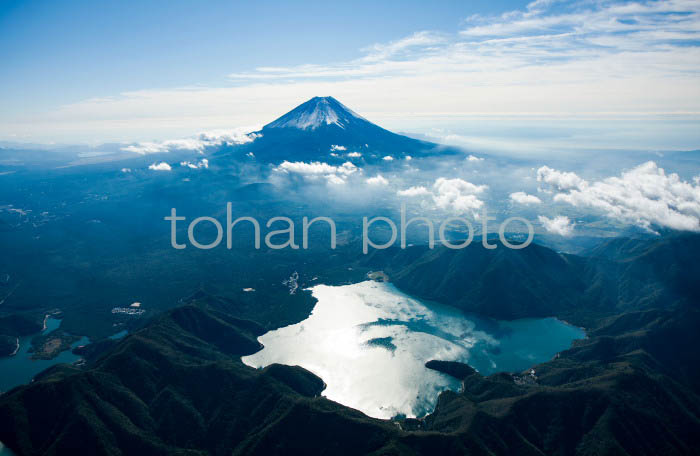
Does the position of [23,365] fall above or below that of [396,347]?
below

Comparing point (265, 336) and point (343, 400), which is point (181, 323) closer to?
point (265, 336)

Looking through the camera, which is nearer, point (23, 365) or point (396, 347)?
point (23, 365)

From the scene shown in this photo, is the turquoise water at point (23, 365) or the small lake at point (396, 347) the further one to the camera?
the turquoise water at point (23, 365)

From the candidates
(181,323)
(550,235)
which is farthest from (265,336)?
(550,235)

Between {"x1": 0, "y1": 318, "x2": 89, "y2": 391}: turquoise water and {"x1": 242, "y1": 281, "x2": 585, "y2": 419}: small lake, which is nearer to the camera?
{"x1": 242, "y1": 281, "x2": 585, "y2": 419}: small lake
